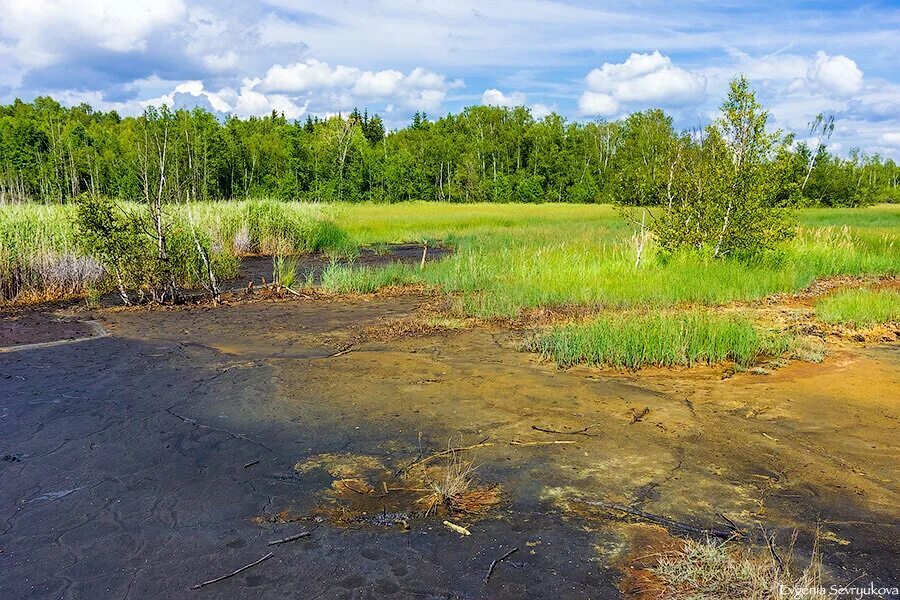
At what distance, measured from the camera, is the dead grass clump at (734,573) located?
3.03 meters

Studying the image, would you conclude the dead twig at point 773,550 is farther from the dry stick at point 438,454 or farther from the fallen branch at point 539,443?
the dry stick at point 438,454

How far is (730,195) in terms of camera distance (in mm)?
13812

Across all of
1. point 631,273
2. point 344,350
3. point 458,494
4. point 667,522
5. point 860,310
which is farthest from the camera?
point 631,273

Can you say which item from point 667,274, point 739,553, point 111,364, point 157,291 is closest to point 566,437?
point 739,553

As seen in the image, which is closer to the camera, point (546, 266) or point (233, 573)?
point (233, 573)

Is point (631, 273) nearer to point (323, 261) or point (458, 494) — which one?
point (323, 261)

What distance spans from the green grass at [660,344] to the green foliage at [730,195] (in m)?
6.15

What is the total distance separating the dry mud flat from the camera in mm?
3576

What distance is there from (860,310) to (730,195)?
4.46 m

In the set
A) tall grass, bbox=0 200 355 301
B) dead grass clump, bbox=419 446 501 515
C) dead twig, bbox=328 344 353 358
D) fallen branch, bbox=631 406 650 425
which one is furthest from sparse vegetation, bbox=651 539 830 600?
tall grass, bbox=0 200 355 301

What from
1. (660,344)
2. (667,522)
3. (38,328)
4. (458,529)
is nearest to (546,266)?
(660,344)

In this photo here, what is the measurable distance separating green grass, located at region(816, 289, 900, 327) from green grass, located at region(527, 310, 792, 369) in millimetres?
2118

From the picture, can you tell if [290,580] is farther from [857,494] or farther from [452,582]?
[857,494]

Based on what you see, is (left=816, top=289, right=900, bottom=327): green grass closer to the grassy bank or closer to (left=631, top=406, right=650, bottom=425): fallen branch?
the grassy bank
